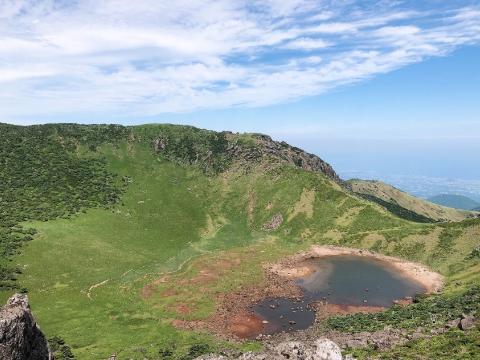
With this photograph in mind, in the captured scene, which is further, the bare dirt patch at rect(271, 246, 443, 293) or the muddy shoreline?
the bare dirt patch at rect(271, 246, 443, 293)

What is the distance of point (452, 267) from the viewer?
274 feet

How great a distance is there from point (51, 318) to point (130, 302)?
13.0 m

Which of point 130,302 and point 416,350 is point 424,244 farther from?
point 130,302

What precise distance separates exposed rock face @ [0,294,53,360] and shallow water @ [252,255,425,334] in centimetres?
4153

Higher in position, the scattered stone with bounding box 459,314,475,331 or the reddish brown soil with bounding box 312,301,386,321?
the scattered stone with bounding box 459,314,475,331

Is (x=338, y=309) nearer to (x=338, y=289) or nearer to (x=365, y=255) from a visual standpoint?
(x=338, y=289)

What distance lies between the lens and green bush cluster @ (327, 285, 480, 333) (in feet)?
173

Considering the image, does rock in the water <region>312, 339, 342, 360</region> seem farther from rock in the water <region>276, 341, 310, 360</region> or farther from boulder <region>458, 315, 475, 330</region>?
boulder <region>458, 315, 475, 330</region>

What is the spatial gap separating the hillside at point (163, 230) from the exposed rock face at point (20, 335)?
1155 inches

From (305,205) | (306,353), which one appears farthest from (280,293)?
(305,205)

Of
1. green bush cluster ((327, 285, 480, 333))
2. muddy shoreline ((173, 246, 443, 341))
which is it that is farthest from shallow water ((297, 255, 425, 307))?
green bush cluster ((327, 285, 480, 333))

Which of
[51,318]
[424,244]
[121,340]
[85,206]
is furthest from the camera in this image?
[85,206]

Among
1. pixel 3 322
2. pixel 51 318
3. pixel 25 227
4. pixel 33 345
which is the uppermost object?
pixel 3 322

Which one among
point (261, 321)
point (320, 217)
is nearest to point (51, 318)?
point (261, 321)
